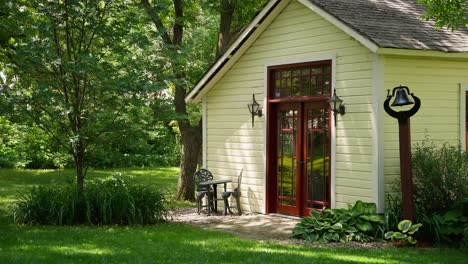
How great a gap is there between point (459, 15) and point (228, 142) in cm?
561

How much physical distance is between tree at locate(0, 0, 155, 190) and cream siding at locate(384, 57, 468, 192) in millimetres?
4472

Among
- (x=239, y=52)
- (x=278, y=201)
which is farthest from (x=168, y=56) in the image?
(x=278, y=201)

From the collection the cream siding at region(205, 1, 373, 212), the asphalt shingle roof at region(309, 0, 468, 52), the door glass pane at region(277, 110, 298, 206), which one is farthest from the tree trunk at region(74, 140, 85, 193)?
the asphalt shingle roof at region(309, 0, 468, 52)

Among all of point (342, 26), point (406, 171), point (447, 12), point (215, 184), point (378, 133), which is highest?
point (447, 12)

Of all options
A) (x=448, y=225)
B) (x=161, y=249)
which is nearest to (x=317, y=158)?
(x=448, y=225)

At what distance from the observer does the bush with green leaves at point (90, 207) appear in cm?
1115

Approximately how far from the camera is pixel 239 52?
13367 millimetres

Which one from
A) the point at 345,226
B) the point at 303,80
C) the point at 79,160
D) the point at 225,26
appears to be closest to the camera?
the point at 345,226

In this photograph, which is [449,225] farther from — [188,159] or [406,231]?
[188,159]

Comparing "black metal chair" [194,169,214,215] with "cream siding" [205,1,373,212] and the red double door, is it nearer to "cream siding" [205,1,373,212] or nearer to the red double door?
"cream siding" [205,1,373,212]

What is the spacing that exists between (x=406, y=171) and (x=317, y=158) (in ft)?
8.36

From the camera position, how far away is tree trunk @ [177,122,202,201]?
16.8m

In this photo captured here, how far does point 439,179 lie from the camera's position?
9695 mm

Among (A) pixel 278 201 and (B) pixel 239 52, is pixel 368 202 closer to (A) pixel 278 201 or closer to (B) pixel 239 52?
(A) pixel 278 201
